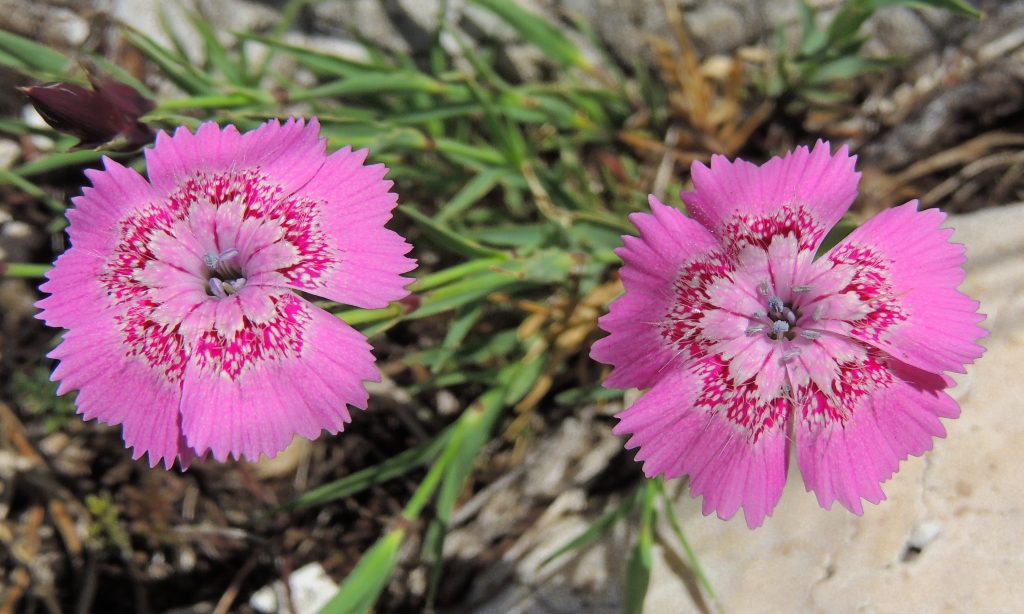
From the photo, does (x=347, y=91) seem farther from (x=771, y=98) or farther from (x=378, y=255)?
(x=771, y=98)

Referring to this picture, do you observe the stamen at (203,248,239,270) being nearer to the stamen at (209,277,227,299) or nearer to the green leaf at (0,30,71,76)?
the stamen at (209,277,227,299)

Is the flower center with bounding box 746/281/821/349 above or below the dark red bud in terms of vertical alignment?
below

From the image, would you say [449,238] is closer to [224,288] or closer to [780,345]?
[224,288]

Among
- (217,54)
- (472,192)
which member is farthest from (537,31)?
(217,54)

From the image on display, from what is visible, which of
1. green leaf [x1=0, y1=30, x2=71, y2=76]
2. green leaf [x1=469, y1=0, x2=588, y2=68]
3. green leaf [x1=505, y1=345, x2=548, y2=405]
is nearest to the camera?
green leaf [x1=0, y1=30, x2=71, y2=76]

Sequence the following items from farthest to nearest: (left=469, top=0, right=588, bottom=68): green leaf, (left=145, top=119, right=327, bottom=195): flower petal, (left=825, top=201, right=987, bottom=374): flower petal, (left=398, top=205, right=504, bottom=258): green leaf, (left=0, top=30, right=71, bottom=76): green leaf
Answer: (left=469, top=0, right=588, bottom=68): green leaf → (left=0, top=30, right=71, bottom=76): green leaf → (left=398, top=205, right=504, bottom=258): green leaf → (left=145, top=119, right=327, bottom=195): flower petal → (left=825, top=201, right=987, bottom=374): flower petal

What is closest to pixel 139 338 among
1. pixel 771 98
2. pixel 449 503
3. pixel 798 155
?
pixel 449 503

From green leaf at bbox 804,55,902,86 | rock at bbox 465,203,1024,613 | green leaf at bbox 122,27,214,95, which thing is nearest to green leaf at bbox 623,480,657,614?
rock at bbox 465,203,1024,613

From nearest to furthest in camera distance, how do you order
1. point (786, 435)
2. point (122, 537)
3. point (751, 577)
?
point (786, 435)
point (751, 577)
point (122, 537)
